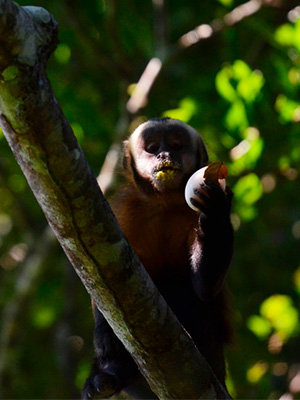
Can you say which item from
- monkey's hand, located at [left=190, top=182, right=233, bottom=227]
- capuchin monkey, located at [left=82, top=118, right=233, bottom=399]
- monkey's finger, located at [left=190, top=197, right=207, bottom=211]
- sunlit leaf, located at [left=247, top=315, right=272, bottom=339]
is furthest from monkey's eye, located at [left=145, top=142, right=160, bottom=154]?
sunlit leaf, located at [left=247, top=315, right=272, bottom=339]

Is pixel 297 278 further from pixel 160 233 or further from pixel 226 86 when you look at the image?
pixel 160 233

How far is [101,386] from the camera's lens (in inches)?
216

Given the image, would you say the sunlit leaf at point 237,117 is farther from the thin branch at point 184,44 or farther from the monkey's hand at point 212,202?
the monkey's hand at point 212,202

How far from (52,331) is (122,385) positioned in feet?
17.4

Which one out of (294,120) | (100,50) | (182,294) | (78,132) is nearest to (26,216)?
(78,132)

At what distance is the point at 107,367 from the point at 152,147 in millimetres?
1813

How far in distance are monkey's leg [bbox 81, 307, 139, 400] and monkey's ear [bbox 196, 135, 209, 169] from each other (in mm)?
1467

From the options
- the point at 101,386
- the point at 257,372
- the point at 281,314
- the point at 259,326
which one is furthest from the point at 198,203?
the point at 281,314

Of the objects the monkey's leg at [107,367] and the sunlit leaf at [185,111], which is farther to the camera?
the sunlit leaf at [185,111]

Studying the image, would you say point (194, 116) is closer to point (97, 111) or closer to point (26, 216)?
point (97, 111)

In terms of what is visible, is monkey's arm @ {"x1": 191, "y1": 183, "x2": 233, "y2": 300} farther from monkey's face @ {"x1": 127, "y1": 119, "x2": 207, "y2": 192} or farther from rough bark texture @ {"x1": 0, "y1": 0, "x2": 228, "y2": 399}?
rough bark texture @ {"x1": 0, "y1": 0, "x2": 228, "y2": 399}

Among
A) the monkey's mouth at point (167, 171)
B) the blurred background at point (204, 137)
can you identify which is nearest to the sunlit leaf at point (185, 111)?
the blurred background at point (204, 137)

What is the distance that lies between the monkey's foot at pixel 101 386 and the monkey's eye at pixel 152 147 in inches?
72.7

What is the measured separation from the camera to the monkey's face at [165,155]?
5863 millimetres
